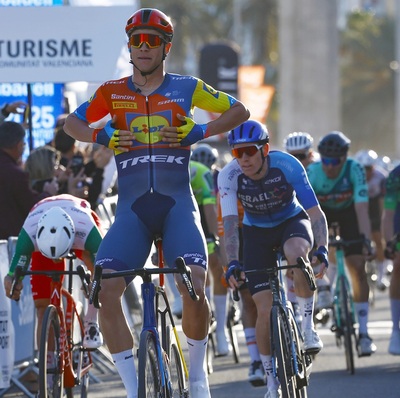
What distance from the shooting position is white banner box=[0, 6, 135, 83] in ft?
39.3

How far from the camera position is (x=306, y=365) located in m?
8.94

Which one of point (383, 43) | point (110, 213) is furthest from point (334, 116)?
point (110, 213)

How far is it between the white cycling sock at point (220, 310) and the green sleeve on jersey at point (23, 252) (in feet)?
14.4

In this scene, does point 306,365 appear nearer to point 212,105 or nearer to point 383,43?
point 212,105

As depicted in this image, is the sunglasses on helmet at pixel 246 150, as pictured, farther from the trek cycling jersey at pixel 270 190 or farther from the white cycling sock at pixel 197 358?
the white cycling sock at pixel 197 358

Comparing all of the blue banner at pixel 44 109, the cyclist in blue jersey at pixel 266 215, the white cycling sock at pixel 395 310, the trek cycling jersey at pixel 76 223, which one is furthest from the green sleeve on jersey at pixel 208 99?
the blue banner at pixel 44 109

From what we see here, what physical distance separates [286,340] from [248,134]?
4.62 ft

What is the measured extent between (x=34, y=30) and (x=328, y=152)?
9.50ft

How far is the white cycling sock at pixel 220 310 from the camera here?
41.8 ft

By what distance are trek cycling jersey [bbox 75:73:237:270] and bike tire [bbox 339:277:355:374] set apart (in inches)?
173

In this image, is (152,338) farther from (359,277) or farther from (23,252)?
(359,277)

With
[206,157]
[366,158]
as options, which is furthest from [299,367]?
[366,158]

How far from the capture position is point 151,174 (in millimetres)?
7406

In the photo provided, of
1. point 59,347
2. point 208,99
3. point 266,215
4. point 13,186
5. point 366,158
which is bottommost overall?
point 59,347
